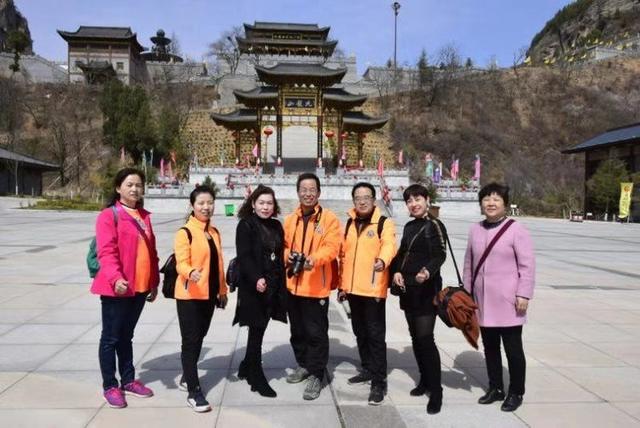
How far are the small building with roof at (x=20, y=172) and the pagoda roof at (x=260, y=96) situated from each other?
16.8 meters

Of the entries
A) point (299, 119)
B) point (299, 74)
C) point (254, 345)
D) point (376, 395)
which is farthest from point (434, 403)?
point (299, 119)

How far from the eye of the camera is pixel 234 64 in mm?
59312

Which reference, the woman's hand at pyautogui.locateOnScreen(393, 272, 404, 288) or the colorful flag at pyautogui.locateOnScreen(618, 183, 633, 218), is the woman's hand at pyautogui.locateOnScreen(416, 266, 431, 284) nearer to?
the woman's hand at pyautogui.locateOnScreen(393, 272, 404, 288)

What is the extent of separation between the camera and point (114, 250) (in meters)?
3.51

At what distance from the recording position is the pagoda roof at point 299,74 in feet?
127

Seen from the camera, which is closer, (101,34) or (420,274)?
(420,274)

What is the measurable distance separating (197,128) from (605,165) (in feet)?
129

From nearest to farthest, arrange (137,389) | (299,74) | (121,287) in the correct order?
(121,287), (137,389), (299,74)

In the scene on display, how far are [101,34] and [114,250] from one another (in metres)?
62.2

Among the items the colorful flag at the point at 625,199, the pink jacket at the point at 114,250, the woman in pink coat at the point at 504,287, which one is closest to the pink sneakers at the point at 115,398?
the pink jacket at the point at 114,250

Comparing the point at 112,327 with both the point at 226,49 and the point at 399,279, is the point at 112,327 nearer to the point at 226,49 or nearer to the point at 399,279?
the point at 399,279

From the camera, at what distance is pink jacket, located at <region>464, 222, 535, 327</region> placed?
3.62 metres

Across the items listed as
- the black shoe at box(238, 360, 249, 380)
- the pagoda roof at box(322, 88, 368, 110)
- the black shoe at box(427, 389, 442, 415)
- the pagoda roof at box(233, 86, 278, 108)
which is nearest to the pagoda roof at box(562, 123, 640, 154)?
the pagoda roof at box(322, 88, 368, 110)

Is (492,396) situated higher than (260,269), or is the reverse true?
(260,269)
